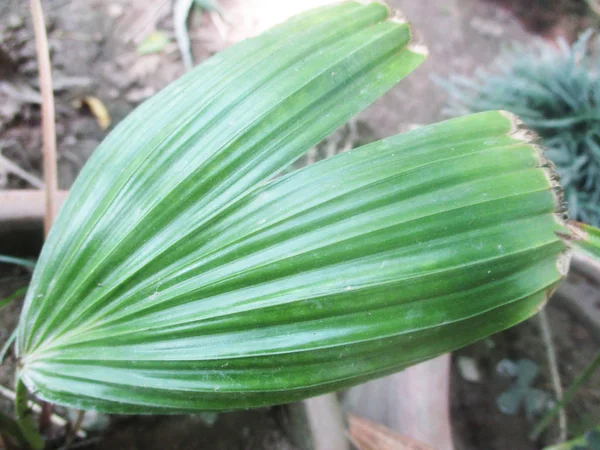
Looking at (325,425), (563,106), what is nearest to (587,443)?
(325,425)

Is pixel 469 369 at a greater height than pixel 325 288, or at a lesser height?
lesser

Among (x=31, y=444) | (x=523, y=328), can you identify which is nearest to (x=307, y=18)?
(x=31, y=444)

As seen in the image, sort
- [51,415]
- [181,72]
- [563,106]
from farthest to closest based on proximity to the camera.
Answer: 1. [181,72]
2. [563,106]
3. [51,415]

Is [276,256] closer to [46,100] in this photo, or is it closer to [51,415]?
[46,100]

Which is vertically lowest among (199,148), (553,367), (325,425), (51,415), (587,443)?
(553,367)

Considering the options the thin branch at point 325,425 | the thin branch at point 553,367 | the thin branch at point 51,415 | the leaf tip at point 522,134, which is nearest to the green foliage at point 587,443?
the thin branch at point 553,367

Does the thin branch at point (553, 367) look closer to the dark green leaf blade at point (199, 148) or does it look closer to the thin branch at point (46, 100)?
the dark green leaf blade at point (199, 148)

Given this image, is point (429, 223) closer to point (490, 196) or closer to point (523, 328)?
point (490, 196)

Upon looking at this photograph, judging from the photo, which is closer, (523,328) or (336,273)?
(336,273)
